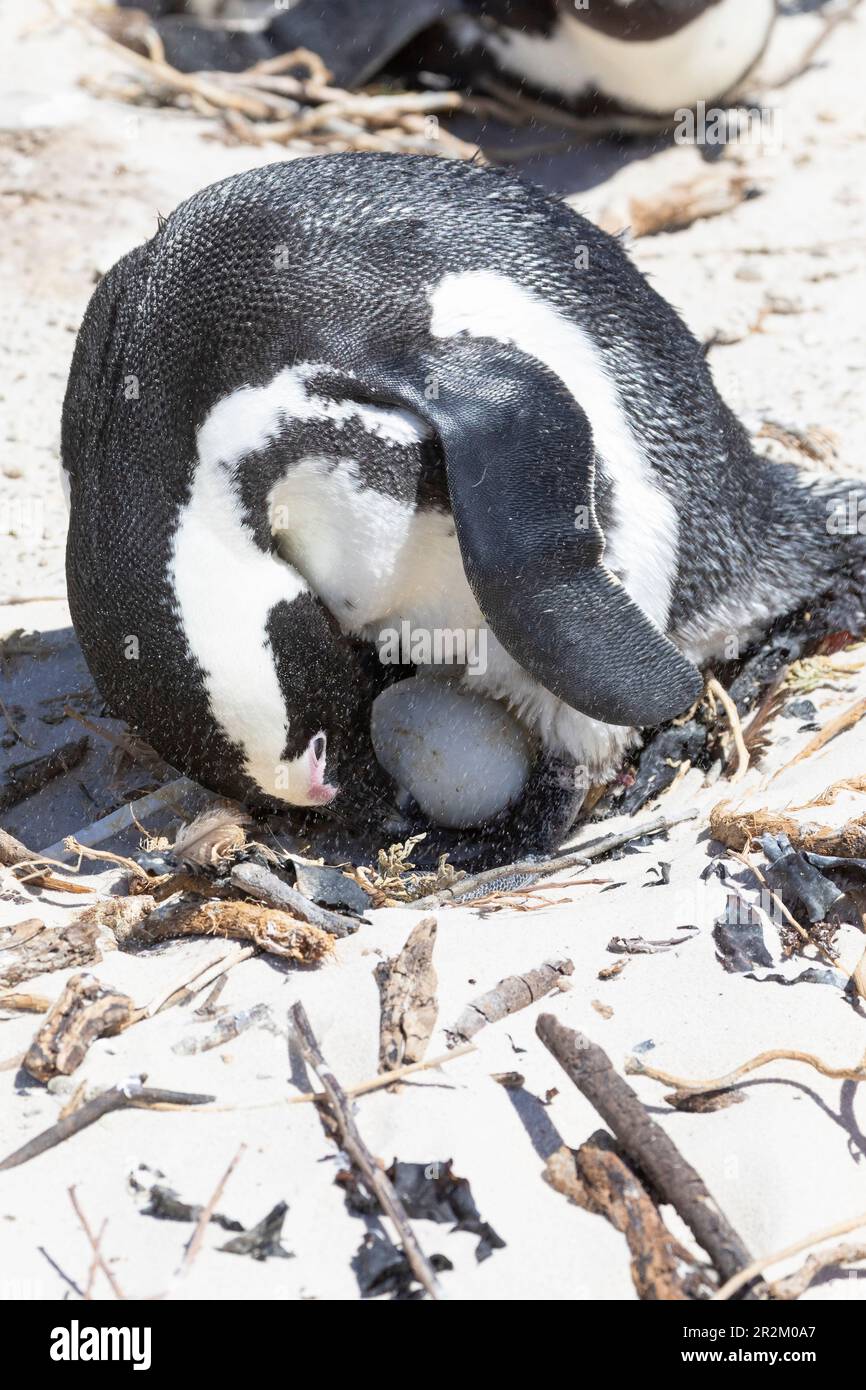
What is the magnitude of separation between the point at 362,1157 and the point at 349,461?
1.22 m

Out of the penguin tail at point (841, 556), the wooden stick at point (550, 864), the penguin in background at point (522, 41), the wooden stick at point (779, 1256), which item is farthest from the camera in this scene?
the penguin in background at point (522, 41)

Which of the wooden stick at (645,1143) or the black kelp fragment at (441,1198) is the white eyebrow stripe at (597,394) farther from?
the black kelp fragment at (441,1198)

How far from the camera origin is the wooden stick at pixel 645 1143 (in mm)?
1499

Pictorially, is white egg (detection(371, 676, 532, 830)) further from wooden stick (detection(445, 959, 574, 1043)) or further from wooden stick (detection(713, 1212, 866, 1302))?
wooden stick (detection(713, 1212, 866, 1302))

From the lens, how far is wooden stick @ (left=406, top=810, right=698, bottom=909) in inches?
96.9

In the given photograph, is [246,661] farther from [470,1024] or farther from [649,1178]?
[649,1178]

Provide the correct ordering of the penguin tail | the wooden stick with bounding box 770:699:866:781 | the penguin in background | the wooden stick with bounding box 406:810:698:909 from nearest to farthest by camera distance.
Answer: the wooden stick with bounding box 406:810:698:909, the wooden stick with bounding box 770:699:866:781, the penguin tail, the penguin in background

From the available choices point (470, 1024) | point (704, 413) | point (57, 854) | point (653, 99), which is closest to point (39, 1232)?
point (470, 1024)

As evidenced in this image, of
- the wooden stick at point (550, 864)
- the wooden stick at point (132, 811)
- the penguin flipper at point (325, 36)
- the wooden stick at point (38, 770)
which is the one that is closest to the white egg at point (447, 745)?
the wooden stick at point (550, 864)

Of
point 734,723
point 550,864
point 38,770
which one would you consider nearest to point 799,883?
point 550,864

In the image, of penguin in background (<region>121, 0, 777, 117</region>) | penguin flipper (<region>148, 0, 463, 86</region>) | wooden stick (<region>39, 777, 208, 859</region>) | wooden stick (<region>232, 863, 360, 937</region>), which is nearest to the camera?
wooden stick (<region>232, 863, 360, 937</region>)

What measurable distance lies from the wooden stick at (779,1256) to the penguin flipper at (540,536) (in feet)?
3.33

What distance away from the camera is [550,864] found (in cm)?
250

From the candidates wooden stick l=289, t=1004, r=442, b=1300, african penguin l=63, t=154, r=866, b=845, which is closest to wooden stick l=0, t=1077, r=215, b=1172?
wooden stick l=289, t=1004, r=442, b=1300
